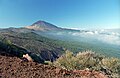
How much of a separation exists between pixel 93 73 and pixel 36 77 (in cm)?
529

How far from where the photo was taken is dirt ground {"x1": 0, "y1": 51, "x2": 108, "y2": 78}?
78.1ft

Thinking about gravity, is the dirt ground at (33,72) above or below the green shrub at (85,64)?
above

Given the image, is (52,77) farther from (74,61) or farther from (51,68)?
(74,61)

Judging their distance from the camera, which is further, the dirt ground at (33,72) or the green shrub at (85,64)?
the green shrub at (85,64)

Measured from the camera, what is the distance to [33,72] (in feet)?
80.3

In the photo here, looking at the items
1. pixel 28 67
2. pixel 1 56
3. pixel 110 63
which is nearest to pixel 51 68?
pixel 28 67

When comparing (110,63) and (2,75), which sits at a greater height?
(2,75)

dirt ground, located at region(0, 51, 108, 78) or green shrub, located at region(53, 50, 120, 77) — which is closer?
dirt ground, located at region(0, 51, 108, 78)

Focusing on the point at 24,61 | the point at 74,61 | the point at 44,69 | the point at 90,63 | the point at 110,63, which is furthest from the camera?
the point at 110,63

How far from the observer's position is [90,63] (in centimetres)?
5212

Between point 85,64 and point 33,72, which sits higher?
point 33,72

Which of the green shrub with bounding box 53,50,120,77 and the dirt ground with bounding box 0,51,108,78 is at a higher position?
the dirt ground with bounding box 0,51,108,78

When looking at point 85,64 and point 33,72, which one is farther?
point 85,64

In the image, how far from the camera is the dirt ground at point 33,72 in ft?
78.1
